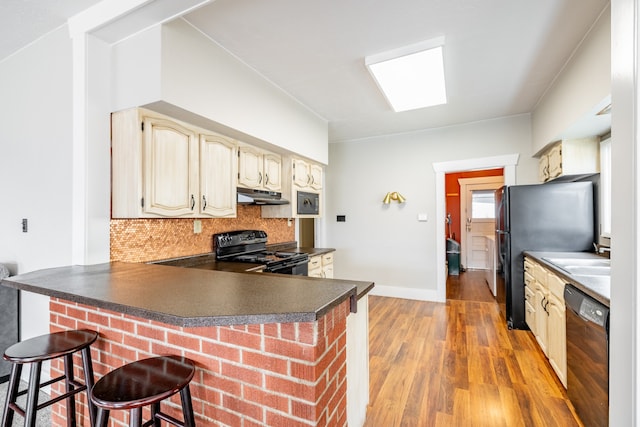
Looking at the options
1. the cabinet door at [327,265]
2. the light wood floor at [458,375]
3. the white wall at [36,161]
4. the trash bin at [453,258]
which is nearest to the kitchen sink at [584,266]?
the light wood floor at [458,375]

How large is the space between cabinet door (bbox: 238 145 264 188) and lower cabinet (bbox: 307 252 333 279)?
1.11 metres

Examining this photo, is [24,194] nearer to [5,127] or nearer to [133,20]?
[5,127]

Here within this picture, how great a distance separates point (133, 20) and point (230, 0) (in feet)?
2.01

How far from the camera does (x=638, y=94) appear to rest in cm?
74

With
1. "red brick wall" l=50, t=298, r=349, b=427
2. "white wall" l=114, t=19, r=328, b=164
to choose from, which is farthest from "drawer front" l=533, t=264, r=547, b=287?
"white wall" l=114, t=19, r=328, b=164

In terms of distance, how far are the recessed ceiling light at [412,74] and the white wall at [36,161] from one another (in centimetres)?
232

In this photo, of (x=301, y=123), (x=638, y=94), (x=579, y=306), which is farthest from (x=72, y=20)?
(x=579, y=306)

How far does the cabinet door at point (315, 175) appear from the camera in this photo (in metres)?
3.88

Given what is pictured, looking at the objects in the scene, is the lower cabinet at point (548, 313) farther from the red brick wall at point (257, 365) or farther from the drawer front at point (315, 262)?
the drawer front at point (315, 262)

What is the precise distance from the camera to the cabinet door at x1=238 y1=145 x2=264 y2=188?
Result: 9.17ft

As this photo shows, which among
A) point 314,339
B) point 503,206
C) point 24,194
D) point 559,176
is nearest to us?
point 314,339

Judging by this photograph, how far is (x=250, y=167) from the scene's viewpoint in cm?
291

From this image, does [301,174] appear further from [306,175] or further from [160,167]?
[160,167]

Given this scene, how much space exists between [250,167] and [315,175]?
1.24 m
